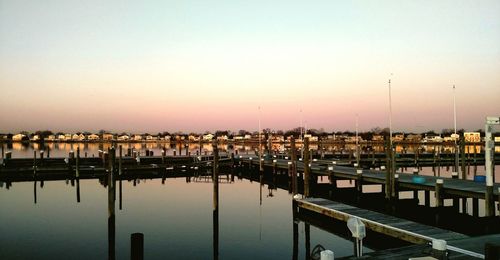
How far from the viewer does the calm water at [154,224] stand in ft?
67.7

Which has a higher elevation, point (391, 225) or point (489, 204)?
point (489, 204)

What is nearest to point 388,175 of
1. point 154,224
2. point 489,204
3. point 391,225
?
point 489,204

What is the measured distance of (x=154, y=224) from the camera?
2680cm

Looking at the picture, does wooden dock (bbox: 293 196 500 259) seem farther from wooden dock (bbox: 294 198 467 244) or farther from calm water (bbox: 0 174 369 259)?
calm water (bbox: 0 174 369 259)

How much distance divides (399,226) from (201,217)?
15765 mm

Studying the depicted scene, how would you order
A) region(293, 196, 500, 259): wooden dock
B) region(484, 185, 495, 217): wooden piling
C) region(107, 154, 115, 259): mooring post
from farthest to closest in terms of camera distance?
1. region(107, 154, 115, 259): mooring post
2. region(484, 185, 495, 217): wooden piling
3. region(293, 196, 500, 259): wooden dock

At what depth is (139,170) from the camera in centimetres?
4700

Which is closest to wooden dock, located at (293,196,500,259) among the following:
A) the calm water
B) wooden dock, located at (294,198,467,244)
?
wooden dock, located at (294,198,467,244)

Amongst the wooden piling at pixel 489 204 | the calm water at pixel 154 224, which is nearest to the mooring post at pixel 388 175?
the calm water at pixel 154 224

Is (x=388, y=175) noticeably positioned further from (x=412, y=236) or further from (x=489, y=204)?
(x=412, y=236)

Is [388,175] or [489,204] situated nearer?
[489,204]

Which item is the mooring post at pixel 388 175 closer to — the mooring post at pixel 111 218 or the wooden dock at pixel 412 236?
the wooden dock at pixel 412 236

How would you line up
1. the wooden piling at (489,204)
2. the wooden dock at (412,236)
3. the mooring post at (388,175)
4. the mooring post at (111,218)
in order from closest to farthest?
the wooden dock at (412,236)
the wooden piling at (489,204)
the mooring post at (111,218)
the mooring post at (388,175)

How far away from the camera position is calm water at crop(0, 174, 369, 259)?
20.6 metres
